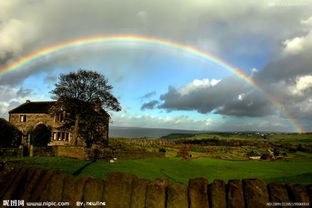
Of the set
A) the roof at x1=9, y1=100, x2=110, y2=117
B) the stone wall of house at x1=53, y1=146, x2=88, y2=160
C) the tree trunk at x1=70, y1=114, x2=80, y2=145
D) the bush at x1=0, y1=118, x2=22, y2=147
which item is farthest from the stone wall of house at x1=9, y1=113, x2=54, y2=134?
the stone wall of house at x1=53, y1=146, x2=88, y2=160

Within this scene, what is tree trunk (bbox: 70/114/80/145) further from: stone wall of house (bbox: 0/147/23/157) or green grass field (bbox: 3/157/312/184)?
green grass field (bbox: 3/157/312/184)

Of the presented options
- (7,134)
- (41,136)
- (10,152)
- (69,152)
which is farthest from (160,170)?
(41,136)

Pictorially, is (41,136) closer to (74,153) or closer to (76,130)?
(76,130)

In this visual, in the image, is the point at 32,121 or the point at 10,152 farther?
the point at 32,121

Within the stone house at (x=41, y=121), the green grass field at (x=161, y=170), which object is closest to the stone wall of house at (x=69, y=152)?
the green grass field at (x=161, y=170)

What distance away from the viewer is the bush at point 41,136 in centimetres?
5918

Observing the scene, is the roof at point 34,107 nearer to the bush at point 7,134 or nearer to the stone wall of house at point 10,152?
the bush at point 7,134

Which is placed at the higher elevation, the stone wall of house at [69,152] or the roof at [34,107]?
the roof at [34,107]

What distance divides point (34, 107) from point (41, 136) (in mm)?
11618

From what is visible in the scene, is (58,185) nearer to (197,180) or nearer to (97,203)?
(97,203)

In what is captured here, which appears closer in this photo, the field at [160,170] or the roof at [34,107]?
the field at [160,170]

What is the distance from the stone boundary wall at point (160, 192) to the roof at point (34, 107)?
213 ft

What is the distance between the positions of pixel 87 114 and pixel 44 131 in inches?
454

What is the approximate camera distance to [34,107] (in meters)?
69.2
